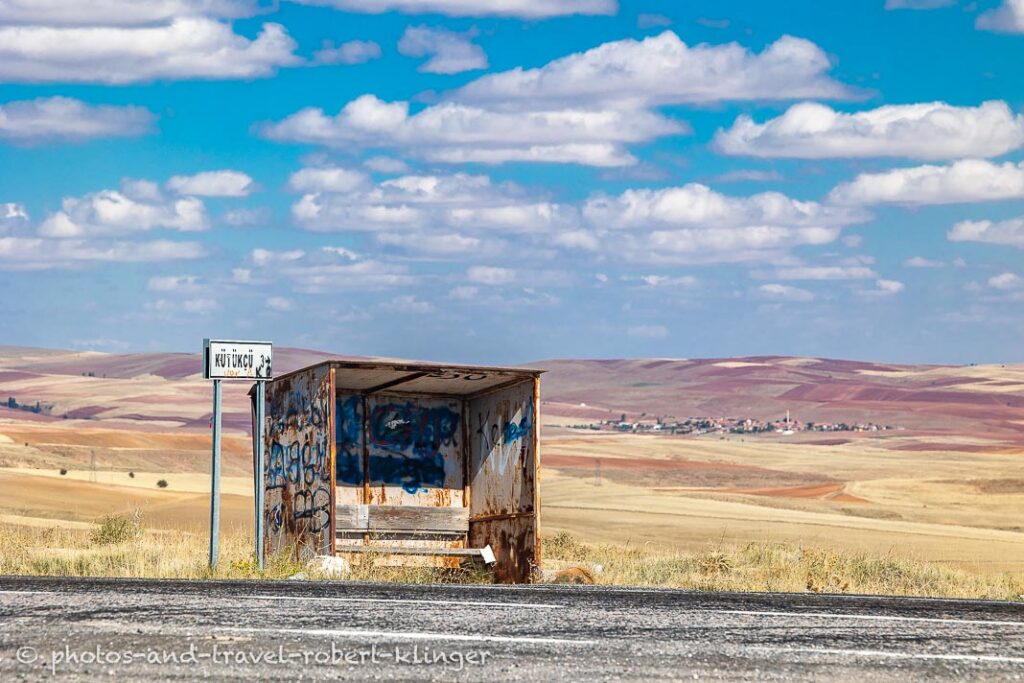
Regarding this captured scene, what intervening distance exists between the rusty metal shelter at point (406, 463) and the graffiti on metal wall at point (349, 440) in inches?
0.5

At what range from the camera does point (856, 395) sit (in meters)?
185

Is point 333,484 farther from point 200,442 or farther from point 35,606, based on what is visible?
point 200,442

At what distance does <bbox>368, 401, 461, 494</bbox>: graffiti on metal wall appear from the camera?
17.8 m

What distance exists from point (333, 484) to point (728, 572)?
5611mm

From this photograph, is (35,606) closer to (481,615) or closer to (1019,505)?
(481,615)

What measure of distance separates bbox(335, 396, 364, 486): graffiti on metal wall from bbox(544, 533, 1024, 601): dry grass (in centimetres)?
338

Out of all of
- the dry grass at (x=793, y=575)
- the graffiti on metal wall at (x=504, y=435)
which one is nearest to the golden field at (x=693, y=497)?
the dry grass at (x=793, y=575)

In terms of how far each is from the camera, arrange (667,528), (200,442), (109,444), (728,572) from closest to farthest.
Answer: (728,572) < (667,528) < (109,444) < (200,442)

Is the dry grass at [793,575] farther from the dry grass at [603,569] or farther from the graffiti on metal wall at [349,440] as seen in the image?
the graffiti on metal wall at [349,440]

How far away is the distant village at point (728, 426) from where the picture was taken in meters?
144

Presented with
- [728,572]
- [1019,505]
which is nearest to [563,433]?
[1019,505]

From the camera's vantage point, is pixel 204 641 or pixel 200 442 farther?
pixel 200 442

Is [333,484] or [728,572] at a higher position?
[333,484]

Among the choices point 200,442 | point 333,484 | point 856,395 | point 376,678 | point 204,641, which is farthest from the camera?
point 856,395
